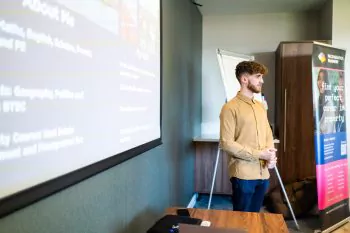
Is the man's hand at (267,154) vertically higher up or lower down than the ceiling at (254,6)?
lower down

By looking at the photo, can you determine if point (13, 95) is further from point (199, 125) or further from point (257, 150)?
point (199, 125)

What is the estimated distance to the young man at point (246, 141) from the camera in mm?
2113

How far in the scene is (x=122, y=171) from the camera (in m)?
1.59

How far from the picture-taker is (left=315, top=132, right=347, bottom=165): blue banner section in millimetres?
3068

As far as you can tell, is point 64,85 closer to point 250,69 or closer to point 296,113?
point 250,69

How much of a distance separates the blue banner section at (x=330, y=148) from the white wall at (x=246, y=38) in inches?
47.4

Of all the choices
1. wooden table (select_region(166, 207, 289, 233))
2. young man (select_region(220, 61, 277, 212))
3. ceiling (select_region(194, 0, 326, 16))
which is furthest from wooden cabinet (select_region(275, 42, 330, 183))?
wooden table (select_region(166, 207, 289, 233))

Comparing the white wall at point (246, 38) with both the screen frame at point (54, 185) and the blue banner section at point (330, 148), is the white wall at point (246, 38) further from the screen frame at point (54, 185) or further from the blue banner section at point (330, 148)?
the screen frame at point (54, 185)

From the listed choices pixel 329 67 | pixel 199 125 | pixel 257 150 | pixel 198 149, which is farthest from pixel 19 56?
pixel 199 125

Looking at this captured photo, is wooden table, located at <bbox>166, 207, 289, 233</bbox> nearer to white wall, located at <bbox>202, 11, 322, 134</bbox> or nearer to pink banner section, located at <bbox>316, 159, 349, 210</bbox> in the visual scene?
pink banner section, located at <bbox>316, 159, 349, 210</bbox>

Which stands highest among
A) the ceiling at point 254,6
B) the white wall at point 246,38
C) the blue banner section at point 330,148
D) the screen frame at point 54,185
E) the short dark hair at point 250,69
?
the ceiling at point 254,6

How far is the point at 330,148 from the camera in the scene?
318 centimetres

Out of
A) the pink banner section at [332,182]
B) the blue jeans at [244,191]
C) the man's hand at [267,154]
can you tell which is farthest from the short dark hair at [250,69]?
the pink banner section at [332,182]

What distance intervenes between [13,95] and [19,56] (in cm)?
10
